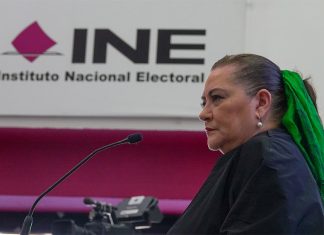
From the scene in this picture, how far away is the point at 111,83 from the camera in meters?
3.90

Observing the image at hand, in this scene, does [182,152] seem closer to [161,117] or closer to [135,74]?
[161,117]

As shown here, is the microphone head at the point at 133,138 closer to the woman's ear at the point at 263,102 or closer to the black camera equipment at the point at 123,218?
the black camera equipment at the point at 123,218

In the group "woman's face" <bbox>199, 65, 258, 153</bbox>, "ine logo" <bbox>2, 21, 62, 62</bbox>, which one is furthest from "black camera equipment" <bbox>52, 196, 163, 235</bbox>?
"ine logo" <bbox>2, 21, 62, 62</bbox>

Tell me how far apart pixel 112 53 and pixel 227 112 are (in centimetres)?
282

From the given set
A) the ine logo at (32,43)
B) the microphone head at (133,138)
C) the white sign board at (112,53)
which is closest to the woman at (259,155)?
the microphone head at (133,138)

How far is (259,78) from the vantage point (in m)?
1.24

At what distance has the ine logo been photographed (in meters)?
4.03

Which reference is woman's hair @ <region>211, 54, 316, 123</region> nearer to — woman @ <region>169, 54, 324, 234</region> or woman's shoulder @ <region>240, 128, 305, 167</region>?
woman @ <region>169, 54, 324, 234</region>

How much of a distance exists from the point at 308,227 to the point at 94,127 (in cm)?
293

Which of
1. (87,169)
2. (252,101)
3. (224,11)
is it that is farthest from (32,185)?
(252,101)

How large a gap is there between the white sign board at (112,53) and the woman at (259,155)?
2.52 metres

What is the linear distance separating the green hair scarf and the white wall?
2543mm

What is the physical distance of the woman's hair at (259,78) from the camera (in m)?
1.23

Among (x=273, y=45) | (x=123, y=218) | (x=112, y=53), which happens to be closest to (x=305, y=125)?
(x=123, y=218)
